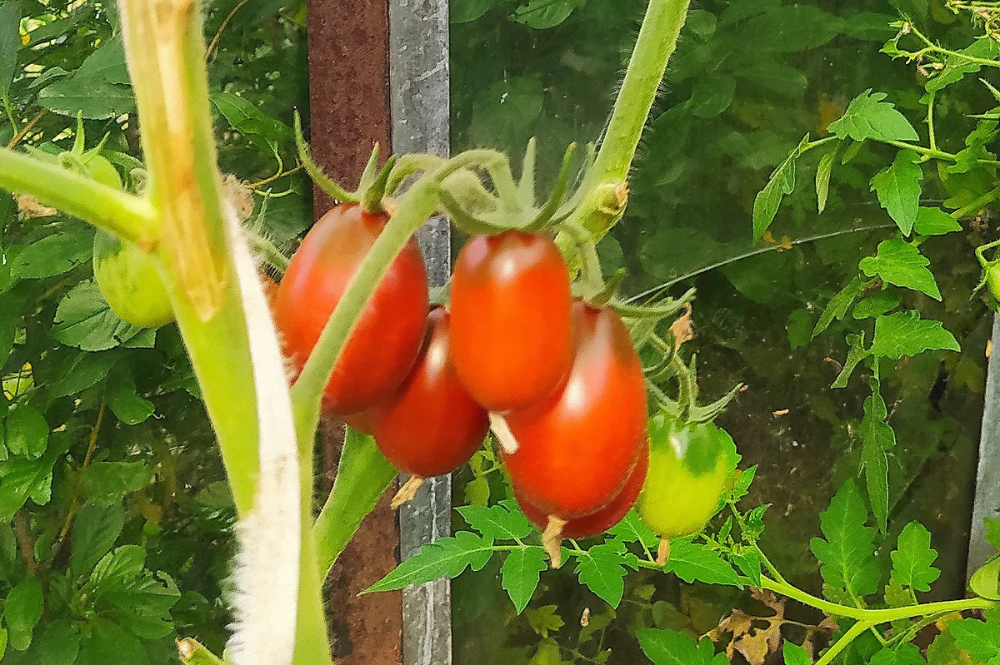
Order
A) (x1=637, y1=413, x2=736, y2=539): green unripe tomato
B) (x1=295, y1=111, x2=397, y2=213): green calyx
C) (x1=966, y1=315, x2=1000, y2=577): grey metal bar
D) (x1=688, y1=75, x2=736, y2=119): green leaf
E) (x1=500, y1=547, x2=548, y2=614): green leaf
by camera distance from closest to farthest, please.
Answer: (x1=295, y1=111, x2=397, y2=213): green calyx, (x1=637, y1=413, x2=736, y2=539): green unripe tomato, (x1=500, y1=547, x2=548, y2=614): green leaf, (x1=688, y1=75, x2=736, y2=119): green leaf, (x1=966, y1=315, x2=1000, y2=577): grey metal bar

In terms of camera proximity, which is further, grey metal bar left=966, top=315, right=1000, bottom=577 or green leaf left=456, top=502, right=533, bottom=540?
grey metal bar left=966, top=315, right=1000, bottom=577

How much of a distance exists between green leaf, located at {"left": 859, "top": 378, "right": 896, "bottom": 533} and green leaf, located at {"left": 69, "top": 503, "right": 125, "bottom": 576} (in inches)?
28.8

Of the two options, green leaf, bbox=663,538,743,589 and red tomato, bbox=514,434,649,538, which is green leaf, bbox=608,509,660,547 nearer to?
green leaf, bbox=663,538,743,589

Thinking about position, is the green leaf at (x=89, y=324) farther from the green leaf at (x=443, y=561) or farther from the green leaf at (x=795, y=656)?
the green leaf at (x=795, y=656)

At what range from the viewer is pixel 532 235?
10.5 inches

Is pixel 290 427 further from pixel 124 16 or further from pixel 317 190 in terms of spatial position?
pixel 317 190

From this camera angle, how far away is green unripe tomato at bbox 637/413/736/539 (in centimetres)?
41

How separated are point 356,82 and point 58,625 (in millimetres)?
541

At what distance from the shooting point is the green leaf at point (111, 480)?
2.16 ft

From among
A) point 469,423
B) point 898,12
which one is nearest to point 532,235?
point 469,423

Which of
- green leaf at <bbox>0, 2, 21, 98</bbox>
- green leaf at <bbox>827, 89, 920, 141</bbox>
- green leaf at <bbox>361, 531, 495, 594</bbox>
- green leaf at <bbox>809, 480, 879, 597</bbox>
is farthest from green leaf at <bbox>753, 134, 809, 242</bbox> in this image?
green leaf at <bbox>0, 2, 21, 98</bbox>

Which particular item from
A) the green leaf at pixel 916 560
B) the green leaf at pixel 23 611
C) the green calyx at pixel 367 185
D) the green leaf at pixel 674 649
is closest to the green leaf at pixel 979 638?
the green leaf at pixel 916 560

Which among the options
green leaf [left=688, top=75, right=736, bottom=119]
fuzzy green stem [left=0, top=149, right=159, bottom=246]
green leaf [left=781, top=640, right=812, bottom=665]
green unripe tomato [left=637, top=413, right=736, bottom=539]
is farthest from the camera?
green leaf [left=688, top=75, right=736, bottom=119]

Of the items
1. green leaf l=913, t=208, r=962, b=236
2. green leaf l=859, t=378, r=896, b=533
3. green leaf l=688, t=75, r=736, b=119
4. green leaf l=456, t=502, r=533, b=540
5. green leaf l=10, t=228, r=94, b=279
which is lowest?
green leaf l=859, t=378, r=896, b=533
